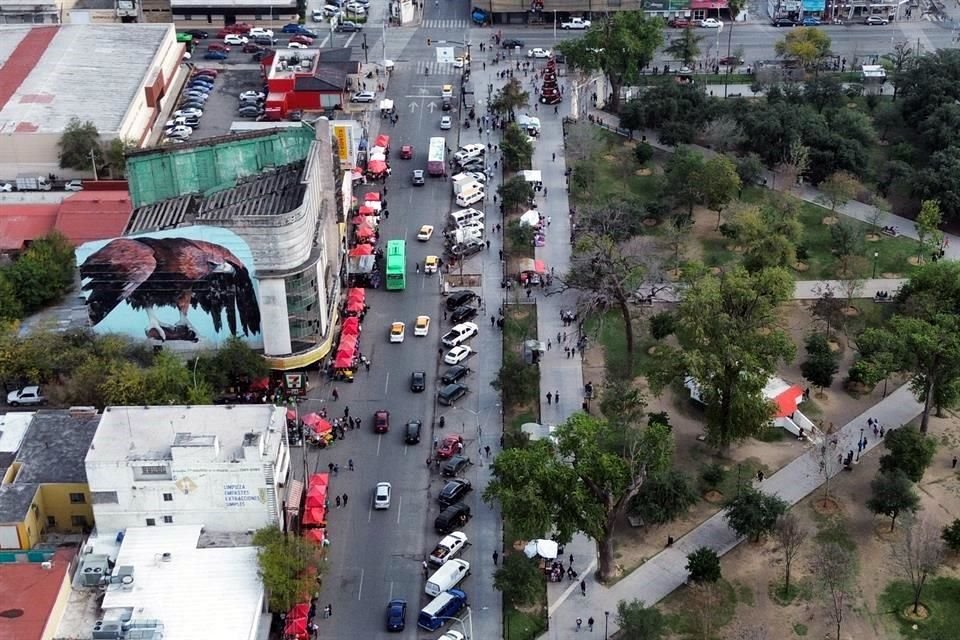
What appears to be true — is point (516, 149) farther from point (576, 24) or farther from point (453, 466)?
point (453, 466)

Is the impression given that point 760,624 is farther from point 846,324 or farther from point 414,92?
point 414,92

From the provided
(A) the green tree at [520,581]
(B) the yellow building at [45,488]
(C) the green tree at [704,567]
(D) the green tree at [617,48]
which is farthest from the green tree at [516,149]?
(A) the green tree at [520,581]

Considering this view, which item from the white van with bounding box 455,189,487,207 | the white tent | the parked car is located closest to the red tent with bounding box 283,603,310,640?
the white tent

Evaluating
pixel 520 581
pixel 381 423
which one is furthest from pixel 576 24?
pixel 520 581

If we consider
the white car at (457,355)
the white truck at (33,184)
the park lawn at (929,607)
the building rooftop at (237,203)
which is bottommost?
the park lawn at (929,607)

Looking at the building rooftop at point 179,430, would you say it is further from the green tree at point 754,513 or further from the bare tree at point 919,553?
the bare tree at point 919,553

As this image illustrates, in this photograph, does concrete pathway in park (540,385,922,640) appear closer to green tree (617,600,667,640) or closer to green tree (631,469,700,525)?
green tree (631,469,700,525)
